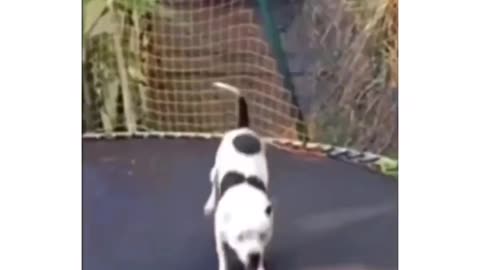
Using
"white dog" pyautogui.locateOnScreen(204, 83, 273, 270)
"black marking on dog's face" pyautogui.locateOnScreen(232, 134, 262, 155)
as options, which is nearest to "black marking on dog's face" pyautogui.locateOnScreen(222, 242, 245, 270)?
"white dog" pyautogui.locateOnScreen(204, 83, 273, 270)

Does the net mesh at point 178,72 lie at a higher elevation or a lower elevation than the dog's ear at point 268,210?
higher

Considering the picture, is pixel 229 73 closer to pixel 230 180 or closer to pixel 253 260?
pixel 230 180

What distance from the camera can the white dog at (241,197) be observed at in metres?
1.51

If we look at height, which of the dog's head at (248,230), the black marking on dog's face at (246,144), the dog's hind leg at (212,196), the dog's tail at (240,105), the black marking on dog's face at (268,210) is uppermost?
the dog's tail at (240,105)

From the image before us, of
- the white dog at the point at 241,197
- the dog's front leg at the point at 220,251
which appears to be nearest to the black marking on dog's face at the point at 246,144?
the white dog at the point at 241,197

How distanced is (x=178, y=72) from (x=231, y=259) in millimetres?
295

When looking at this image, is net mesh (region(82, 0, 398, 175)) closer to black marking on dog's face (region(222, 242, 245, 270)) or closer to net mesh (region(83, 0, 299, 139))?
net mesh (region(83, 0, 299, 139))

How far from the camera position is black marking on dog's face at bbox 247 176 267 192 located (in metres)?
1.52

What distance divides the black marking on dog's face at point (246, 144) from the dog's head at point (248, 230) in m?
0.07

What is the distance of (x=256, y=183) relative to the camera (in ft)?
4.99

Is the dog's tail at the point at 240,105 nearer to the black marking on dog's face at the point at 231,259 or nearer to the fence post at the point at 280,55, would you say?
the fence post at the point at 280,55

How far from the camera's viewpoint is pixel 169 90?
1.54 m

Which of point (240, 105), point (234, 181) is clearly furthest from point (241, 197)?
point (240, 105)

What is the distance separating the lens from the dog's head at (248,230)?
4.94 feet
